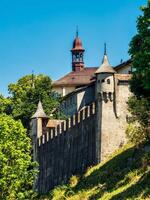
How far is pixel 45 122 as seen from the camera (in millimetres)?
83688

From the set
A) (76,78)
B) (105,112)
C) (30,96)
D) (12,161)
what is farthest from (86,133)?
(76,78)

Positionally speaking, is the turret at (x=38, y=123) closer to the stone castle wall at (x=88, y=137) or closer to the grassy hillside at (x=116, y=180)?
the stone castle wall at (x=88, y=137)

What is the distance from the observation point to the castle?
62.8m

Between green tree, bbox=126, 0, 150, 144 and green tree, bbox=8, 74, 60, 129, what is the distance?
3512 cm

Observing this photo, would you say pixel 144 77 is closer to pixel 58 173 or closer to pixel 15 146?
pixel 15 146

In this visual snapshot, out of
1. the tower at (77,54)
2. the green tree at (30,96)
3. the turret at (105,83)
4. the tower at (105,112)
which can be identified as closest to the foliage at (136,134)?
the tower at (105,112)

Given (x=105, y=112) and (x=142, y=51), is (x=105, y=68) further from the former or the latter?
(x=142, y=51)

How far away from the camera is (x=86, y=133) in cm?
6694

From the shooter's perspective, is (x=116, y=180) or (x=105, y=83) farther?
(x=105, y=83)

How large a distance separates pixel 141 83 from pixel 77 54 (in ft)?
257

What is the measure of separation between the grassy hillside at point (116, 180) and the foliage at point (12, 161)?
11.8 feet

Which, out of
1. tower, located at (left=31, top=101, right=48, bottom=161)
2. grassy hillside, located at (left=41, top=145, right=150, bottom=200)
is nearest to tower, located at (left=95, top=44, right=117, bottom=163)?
grassy hillside, located at (left=41, top=145, right=150, bottom=200)

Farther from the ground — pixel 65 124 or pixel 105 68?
pixel 105 68

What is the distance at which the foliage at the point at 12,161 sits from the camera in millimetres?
60594
